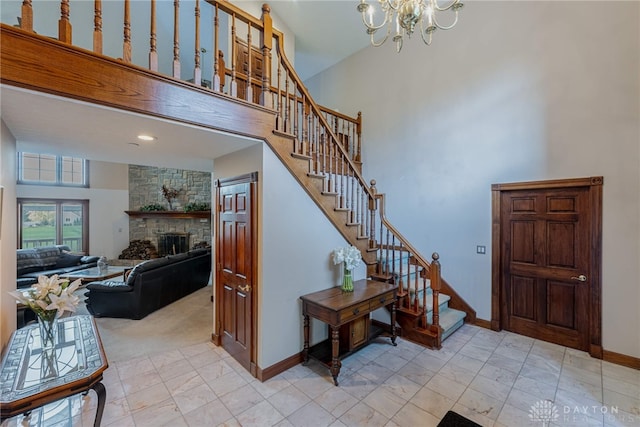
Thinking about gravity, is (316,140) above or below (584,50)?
below

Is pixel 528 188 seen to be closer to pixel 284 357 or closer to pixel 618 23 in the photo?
pixel 618 23

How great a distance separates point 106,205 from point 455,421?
1022 centimetres

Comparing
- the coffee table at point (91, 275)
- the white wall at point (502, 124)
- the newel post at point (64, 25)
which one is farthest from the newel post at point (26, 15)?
the coffee table at point (91, 275)

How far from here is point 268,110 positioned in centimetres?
Result: 269

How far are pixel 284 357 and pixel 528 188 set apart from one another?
12.2ft

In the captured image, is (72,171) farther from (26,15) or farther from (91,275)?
(26,15)

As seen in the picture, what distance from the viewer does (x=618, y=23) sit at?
116 inches

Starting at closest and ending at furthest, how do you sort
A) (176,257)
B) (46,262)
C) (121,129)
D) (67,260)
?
1. (121,129)
2. (176,257)
3. (46,262)
4. (67,260)

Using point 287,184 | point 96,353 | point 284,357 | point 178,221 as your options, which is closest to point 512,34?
point 287,184

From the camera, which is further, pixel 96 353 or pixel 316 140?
pixel 316 140

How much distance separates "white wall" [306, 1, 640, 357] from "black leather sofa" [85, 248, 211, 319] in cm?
420

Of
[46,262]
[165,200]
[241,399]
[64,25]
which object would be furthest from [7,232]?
[165,200]

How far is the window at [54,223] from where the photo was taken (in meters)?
7.32

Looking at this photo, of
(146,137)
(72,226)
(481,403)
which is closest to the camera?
(481,403)
